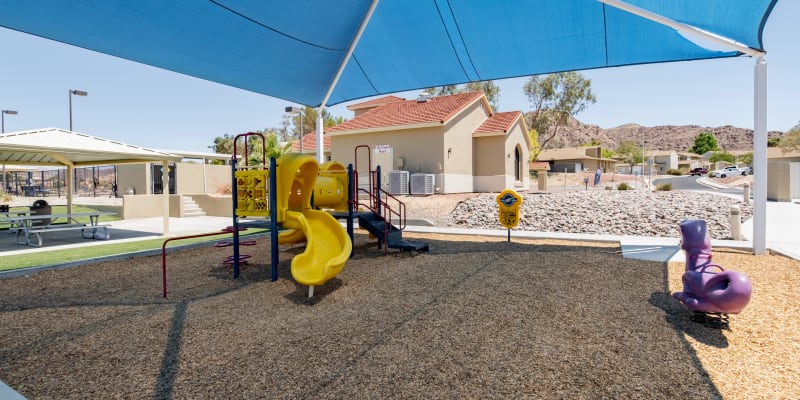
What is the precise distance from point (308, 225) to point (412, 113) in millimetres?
16658

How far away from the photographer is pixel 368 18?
26.3 ft

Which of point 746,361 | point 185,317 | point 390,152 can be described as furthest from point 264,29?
point 390,152

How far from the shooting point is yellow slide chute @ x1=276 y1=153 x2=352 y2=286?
585 centimetres

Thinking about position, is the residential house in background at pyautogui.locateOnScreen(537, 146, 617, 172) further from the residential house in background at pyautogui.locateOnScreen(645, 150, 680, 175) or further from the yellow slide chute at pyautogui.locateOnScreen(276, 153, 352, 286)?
the yellow slide chute at pyautogui.locateOnScreen(276, 153, 352, 286)

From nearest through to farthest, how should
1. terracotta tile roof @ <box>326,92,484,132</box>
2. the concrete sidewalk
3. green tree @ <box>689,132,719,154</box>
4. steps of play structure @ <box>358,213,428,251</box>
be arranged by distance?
the concrete sidewalk < steps of play structure @ <box>358,213,428,251</box> < terracotta tile roof @ <box>326,92,484,132</box> < green tree @ <box>689,132,719,154</box>

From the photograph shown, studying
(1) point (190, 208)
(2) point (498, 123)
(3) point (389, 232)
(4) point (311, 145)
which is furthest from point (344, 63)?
(4) point (311, 145)

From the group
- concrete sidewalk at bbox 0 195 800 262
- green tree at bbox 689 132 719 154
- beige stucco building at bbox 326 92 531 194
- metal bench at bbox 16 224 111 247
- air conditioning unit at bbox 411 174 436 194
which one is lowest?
concrete sidewalk at bbox 0 195 800 262

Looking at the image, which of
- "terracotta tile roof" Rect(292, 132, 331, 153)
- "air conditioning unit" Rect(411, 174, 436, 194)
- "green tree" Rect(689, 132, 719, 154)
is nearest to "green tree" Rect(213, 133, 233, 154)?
"terracotta tile roof" Rect(292, 132, 331, 153)

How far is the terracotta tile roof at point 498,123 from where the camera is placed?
22484mm

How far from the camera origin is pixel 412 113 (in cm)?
2220

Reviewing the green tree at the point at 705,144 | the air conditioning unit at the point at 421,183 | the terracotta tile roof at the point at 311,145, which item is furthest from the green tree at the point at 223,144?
Answer: the green tree at the point at 705,144

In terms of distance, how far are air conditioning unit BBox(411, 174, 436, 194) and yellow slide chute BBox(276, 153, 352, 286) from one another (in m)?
12.3

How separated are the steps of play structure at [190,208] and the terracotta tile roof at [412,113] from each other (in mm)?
8611

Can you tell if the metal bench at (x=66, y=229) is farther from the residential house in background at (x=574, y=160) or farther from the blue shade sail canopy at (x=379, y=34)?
the residential house in background at (x=574, y=160)
